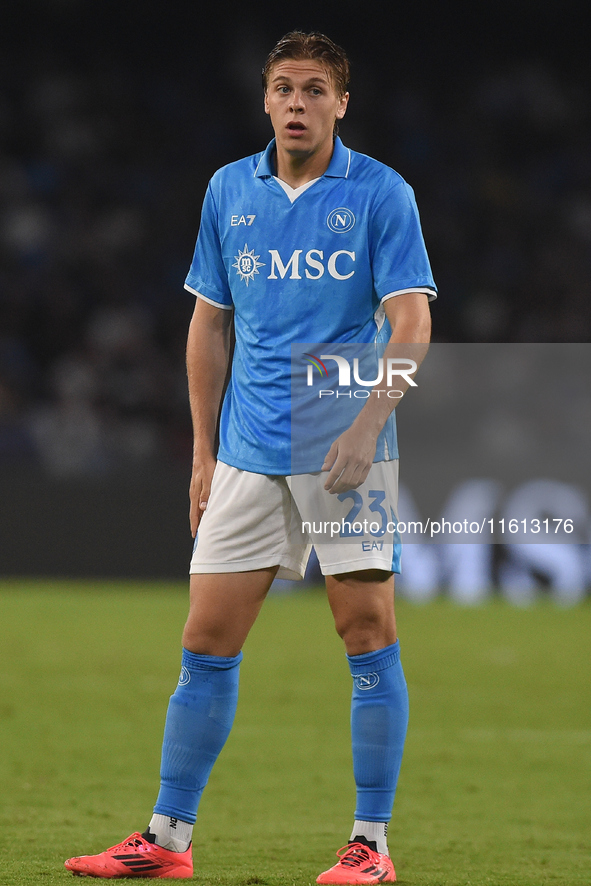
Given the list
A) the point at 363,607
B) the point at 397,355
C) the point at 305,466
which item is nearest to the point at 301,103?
the point at 397,355

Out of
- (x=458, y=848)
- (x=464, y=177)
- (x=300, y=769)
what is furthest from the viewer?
(x=464, y=177)

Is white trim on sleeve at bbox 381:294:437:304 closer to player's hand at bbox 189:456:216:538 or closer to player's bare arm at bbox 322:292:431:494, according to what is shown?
player's bare arm at bbox 322:292:431:494

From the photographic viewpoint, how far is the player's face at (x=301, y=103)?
9.12ft

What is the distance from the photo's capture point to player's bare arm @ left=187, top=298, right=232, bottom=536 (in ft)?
9.78

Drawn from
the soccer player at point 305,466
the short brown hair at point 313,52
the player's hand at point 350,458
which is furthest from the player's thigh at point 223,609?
the short brown hair at point 313,52

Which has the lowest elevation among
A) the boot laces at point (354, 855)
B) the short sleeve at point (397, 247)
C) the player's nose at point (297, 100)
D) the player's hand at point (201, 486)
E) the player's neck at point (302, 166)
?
the boot laces at point (354, 855)

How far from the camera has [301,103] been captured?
2.77 m

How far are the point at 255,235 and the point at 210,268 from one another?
184 millimetres

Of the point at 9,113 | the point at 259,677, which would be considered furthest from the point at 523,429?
the point at 9,113

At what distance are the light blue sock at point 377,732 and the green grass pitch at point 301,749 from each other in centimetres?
19

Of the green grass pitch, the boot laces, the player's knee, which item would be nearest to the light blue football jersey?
the player's knee

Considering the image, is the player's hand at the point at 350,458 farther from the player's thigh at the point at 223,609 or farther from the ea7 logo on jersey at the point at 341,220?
the ea7 logo on jersey at the point at 341,220

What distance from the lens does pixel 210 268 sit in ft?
9.78

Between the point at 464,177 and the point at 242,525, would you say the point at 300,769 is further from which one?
the point at 464,177
